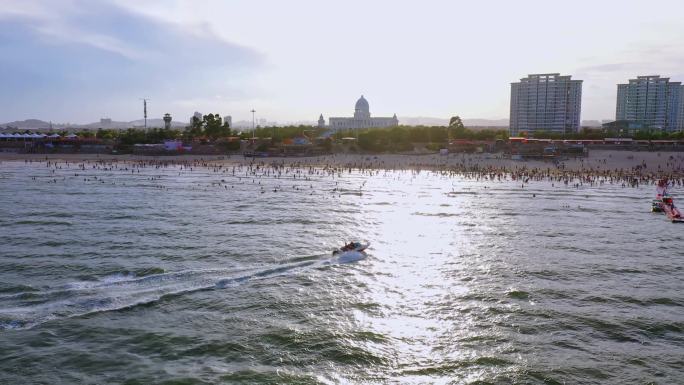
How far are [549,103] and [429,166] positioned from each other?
4489 inches

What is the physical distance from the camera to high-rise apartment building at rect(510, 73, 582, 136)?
182250mm

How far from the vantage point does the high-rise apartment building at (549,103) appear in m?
182

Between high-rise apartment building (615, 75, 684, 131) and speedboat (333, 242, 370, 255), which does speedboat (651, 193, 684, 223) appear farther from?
high-rise apartment building (615, 75, 684, 131)

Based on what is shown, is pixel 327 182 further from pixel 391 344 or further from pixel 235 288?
pixel 391 344

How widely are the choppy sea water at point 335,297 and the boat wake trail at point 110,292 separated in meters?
0.09

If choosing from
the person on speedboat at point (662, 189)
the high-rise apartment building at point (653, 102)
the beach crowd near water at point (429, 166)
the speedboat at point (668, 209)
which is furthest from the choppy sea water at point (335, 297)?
the high-rise apartment building at point (653, 102)

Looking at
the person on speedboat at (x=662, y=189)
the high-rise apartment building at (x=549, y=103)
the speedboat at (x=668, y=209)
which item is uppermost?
the high-rise apartment building at (x=549, y=103)

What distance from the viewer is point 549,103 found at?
605 ft

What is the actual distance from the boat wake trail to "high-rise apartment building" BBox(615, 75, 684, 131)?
189m

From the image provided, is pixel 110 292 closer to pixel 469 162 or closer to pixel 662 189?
pixel 662 189

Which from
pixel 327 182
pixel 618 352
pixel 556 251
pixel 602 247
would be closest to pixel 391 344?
pixel 618 352

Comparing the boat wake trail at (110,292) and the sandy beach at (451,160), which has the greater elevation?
the sandy beach at (451,160)

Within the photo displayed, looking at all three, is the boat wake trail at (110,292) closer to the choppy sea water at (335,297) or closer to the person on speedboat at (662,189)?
the choppy sea water at (335,297)

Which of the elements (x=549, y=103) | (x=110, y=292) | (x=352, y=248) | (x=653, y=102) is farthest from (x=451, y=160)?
(x=653, y=102)
